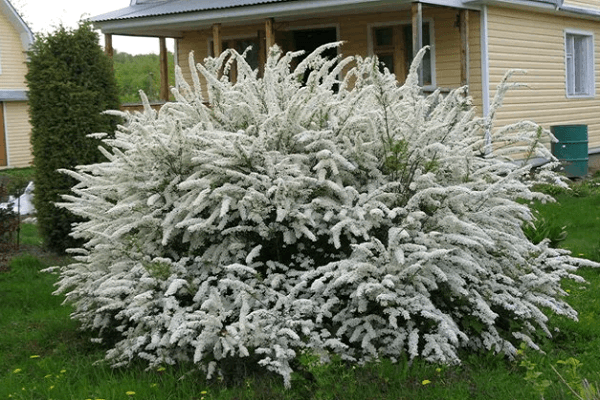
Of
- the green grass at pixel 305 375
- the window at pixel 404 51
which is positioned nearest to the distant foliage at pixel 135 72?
the window at pixel 404 51

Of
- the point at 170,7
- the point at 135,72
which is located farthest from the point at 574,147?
the point at 135,72

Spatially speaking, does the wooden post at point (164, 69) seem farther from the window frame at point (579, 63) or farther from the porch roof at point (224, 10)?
the window frame at point (579, 63)

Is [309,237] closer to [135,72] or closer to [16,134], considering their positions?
[16,134]

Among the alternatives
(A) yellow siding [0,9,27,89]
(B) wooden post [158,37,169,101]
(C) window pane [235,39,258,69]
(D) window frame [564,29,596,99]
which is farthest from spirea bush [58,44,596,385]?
(A) yellow siding [0,9,27,89]

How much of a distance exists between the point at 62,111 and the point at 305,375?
5567 mm

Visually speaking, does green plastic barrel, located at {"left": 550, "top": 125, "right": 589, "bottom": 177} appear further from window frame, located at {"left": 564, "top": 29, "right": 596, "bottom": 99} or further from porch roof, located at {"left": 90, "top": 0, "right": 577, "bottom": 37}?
window frame, located at {"left": 564, "top": 29, "right": 596, "bottom": 99}

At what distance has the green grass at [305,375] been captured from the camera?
435 cm

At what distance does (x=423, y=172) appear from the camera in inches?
212

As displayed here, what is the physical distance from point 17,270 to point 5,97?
21680mm

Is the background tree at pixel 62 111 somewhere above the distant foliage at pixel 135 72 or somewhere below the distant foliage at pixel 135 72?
below

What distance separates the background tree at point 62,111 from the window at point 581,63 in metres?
13.0

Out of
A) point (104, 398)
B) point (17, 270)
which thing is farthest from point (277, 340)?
point (17, 270)

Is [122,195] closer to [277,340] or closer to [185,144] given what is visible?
[185,144]

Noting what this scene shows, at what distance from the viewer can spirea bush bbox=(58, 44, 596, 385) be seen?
478 cm
